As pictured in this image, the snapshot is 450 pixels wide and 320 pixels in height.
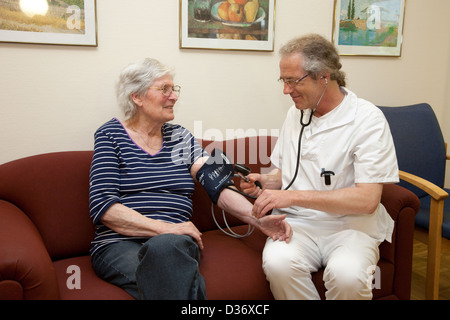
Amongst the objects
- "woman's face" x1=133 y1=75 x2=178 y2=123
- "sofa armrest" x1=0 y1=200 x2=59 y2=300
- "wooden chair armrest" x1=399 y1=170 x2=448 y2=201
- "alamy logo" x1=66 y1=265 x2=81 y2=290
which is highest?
"woman's face" x1=133 y1=75 x2=178 y2=123

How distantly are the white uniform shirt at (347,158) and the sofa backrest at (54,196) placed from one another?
0.93 meters

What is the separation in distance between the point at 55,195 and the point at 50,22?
32.9 inches

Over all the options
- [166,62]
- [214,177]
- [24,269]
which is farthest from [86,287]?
[166,62]

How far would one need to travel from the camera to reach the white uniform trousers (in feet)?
4.69

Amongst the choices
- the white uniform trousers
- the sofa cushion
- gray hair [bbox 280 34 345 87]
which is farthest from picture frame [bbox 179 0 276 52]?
the sofa cushion

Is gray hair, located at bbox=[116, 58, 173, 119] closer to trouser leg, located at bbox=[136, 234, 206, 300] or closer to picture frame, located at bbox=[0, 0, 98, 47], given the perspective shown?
picture frame, located at bbox=[0, 0, 98, 47]

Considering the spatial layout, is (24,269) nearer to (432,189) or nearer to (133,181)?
(133,181)

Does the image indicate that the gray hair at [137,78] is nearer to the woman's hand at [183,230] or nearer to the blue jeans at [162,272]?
the woman's hand at [183,230]

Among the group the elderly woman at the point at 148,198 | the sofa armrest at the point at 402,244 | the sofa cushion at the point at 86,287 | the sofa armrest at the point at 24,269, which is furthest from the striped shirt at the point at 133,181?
the sofa armrest at the point at 402,244

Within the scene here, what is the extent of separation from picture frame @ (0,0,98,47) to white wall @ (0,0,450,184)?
41mm

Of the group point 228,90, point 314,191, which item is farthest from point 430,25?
point 314,191

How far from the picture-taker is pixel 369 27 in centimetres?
262

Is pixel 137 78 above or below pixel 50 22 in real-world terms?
below

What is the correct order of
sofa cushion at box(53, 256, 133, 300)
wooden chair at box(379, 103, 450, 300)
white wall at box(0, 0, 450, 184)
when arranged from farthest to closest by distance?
1. wooden chair at box(379, 103, 450, 300)
2. white wall at box(0, 0, 450, 184)
3. sofa cushion at box(53, 256, 133, 300)
